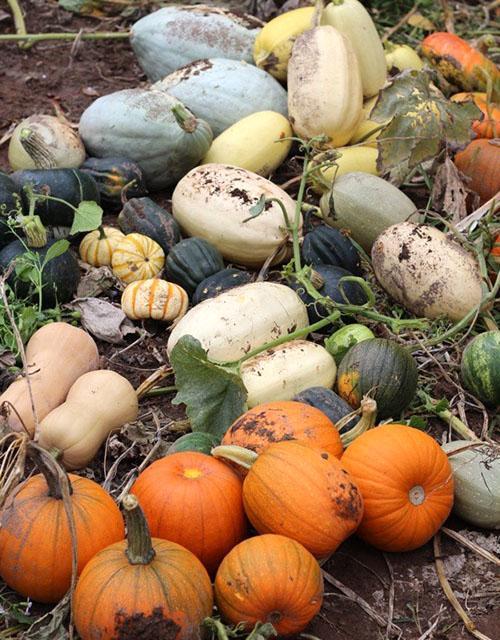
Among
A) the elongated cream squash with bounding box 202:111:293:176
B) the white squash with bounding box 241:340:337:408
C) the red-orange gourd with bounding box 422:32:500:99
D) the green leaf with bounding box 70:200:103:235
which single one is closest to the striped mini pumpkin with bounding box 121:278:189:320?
the green leaf with bounding box 70:200:103:235

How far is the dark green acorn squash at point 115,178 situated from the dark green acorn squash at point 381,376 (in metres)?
1.87

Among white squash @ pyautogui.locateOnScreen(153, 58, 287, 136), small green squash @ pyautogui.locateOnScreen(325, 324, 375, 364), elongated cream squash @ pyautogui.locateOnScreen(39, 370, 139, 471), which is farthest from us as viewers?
white squash @ pyautogui.locateOnScreen(153, 58, 287, 136)

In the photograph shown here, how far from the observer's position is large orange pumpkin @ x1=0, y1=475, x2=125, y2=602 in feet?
9.42

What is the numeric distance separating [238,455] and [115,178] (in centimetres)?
239

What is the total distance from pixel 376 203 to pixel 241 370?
1.39 m

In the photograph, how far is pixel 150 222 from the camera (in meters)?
4.78

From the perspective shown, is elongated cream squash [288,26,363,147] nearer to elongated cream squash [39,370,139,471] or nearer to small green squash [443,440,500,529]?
elongated cream squash [39,370,139,471]

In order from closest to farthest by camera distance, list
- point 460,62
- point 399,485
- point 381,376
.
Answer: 1. point 399,485
2. point 381,376
3. point 460,62

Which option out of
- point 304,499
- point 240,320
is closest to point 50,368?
point 240,320

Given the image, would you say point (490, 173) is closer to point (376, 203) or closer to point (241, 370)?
point (376, 203)

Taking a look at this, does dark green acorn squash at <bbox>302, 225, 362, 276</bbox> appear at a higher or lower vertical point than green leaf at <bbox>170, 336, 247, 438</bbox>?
lower

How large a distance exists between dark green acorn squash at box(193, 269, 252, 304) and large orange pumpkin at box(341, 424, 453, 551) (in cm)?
130

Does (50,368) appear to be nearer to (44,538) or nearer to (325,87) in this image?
(44,538)

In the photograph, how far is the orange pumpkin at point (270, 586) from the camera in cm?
270
